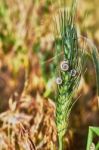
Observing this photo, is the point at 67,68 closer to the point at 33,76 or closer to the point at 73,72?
the point at 73,72

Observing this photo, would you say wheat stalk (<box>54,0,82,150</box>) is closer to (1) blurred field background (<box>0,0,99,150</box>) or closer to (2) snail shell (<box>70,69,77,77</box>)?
(2) snail shell (<box>70,69,77,77</box>)

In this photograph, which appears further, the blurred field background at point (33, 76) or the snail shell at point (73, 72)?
the blurred field background at point (33, 76)

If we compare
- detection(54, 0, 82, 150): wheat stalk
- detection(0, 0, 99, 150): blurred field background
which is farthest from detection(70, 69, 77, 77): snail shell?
detection(0, 0, 99, 150): blurred field background

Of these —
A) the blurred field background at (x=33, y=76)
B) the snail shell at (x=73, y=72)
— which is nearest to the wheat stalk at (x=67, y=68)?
the snail shell at (x=73, y=72)

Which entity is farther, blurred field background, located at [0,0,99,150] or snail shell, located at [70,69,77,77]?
blurred field background, located at [0,0,99,150]

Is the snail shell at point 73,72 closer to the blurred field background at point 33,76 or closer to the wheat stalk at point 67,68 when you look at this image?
the wheat stalk at point 67,68

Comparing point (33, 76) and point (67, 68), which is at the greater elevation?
point (33, 76)

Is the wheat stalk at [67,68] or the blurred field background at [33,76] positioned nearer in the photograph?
the wheat stalk at [67,68]

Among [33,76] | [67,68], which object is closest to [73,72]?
[67,68]
